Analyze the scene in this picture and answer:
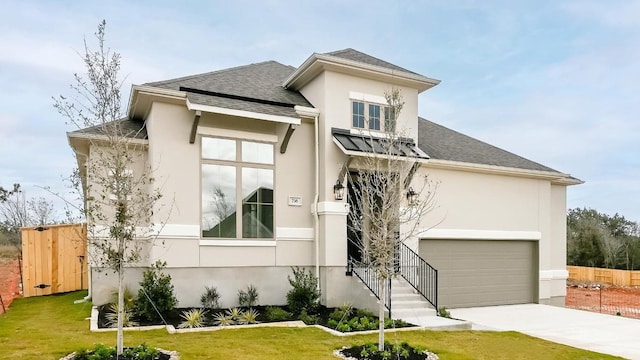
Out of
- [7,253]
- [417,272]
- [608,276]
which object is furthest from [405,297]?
[608,276]

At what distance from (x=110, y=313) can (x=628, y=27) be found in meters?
16.5

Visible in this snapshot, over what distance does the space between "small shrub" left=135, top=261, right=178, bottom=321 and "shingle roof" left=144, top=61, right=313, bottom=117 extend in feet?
13.2

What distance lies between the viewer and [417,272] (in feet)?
39.5

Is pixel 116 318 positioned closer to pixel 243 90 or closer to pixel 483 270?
pixel 243 90

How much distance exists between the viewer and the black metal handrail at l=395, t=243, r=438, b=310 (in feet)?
38.5

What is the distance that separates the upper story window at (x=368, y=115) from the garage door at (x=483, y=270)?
3.73 meters

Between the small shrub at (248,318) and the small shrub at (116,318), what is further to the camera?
the small shrub at (248,318)

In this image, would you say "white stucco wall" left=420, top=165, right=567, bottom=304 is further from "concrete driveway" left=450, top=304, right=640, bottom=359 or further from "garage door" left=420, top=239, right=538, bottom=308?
"concrete driveway" left=450, top=304, right=640, bottom=359

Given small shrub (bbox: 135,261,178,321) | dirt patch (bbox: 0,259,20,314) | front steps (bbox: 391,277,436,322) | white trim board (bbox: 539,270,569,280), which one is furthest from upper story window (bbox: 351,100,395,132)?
dirt patch (bbox: 0,259,20,314)

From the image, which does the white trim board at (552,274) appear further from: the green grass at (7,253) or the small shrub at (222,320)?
the green grass at (7,253)

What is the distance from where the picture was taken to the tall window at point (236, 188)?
10.7m

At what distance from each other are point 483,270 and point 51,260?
12.7m

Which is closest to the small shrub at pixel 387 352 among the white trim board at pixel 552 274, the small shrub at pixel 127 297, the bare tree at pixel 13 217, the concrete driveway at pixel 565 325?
the concrete driveway at pixel 565 325

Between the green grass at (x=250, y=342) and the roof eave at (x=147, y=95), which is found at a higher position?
the roof eave at (x=147, y=95)
